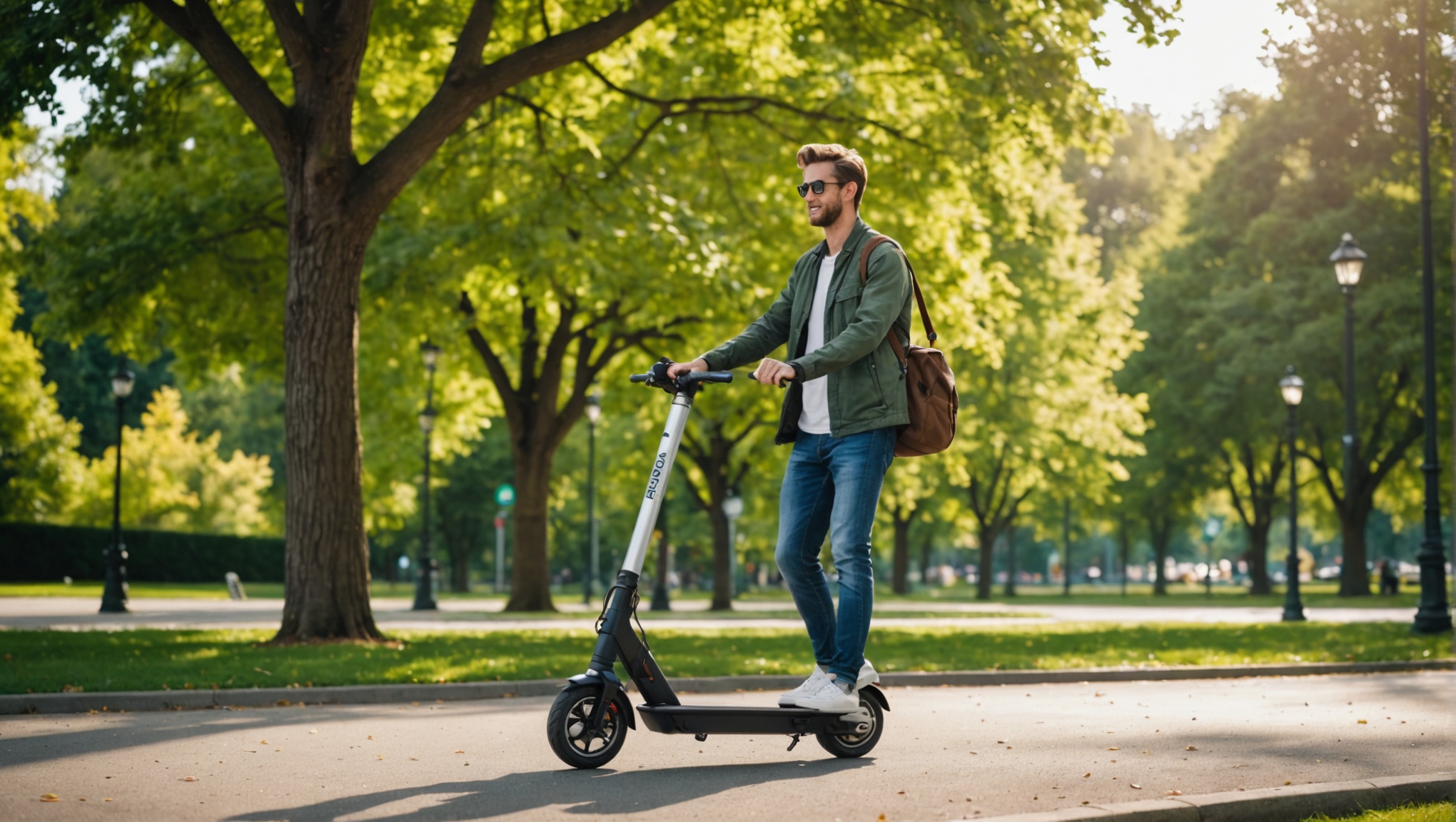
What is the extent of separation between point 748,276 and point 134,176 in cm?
880

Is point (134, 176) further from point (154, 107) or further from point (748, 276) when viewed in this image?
point (748, 276)

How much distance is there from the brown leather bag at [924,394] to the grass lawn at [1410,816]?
1.94m

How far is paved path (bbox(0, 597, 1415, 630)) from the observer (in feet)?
60.2

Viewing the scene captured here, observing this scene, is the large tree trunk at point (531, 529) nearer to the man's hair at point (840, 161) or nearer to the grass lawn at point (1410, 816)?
the man's hair at point (840, 161)

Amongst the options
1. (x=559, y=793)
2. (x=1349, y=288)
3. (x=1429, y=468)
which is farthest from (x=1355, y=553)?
(x=559, y=793)

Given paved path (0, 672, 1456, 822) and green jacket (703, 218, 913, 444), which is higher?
green jacket (703, 218, 913, 444)

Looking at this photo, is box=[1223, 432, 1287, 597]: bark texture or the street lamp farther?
box=[1223, 432, 1287, 597]: bark texture

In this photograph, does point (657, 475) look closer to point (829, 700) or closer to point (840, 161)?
point (829, 700)

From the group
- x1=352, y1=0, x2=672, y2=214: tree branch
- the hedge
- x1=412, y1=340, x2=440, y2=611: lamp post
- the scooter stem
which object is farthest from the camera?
the hedge

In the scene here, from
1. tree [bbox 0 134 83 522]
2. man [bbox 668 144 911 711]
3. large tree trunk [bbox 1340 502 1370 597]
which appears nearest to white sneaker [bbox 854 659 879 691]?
man [bbox 668 144 911 711]

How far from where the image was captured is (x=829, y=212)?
18.9 feet

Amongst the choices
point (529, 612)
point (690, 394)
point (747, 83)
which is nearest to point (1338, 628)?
point (747, 83)

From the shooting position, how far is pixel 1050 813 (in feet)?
14.8

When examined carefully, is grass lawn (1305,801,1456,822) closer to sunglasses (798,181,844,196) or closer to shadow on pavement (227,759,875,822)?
shadow on pavement (227,759,875,822)
